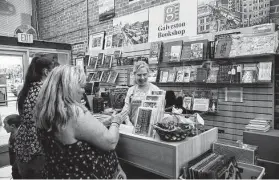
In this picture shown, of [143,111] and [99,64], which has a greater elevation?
[99,64]

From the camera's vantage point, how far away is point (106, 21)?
5.83m

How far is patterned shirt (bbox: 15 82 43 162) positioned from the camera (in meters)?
2.00

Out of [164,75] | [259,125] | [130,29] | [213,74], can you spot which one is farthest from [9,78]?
[259,125]

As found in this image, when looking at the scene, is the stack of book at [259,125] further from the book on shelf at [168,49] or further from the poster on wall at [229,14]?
the book on shelf at [168,49]

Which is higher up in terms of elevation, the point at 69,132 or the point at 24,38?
the point at 24,38

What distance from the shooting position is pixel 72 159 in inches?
54.9

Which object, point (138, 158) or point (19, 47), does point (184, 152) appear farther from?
point (19, 47)

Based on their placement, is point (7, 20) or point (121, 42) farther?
point (7, 20)

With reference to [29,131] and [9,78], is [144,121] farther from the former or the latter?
[9,78]

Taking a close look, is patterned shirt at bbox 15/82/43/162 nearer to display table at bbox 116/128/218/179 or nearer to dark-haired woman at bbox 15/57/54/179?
dark-haired woman at bbox 15/57/54/179

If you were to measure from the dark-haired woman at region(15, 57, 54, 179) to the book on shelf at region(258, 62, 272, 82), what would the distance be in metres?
2.72

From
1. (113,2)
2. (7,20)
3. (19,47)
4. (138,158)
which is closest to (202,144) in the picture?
(138,158)

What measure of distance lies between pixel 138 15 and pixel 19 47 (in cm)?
353

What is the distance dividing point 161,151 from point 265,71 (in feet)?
7.08
